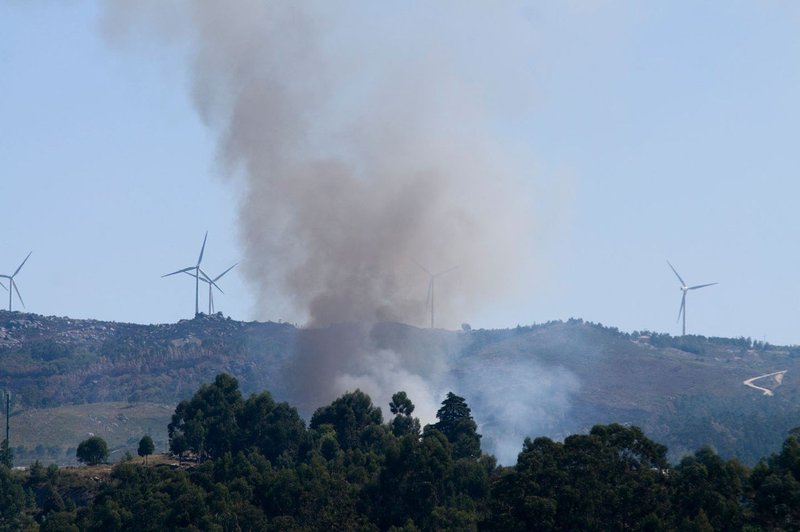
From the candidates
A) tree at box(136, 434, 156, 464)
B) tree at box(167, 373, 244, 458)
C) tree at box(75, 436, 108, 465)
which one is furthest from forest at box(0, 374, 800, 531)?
tree at box(75, 436, 108, 465)

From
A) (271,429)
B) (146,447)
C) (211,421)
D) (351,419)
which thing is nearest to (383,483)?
(271,429)

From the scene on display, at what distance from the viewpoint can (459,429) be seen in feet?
598

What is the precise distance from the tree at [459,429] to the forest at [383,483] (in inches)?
8.0

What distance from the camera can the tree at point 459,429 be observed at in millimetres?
175875

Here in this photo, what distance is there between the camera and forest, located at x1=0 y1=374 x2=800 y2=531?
112m

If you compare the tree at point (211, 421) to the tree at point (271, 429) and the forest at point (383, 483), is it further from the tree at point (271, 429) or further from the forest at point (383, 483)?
the tree at point (271, 429)

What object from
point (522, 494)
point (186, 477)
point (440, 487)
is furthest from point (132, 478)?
point (522, 494)

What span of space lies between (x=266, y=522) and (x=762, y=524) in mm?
48639

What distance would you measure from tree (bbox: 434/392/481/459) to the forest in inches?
8.0

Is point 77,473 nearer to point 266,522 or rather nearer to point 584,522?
point 266,522

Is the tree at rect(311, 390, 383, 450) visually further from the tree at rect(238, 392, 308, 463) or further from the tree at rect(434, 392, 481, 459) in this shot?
the tree at rect(434, 392, 481, 459)

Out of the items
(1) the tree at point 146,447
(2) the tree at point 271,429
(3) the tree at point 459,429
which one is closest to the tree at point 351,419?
(2) the tree at point 271,429

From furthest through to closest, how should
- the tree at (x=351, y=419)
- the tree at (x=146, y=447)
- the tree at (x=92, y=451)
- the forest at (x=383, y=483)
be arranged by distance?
the tree at (x=92, y=451)
the tree at (x=351, y=419)
the tree at (x=146, y=447)
the forest at (x=383, y=483)

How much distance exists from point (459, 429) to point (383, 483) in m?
41.1
